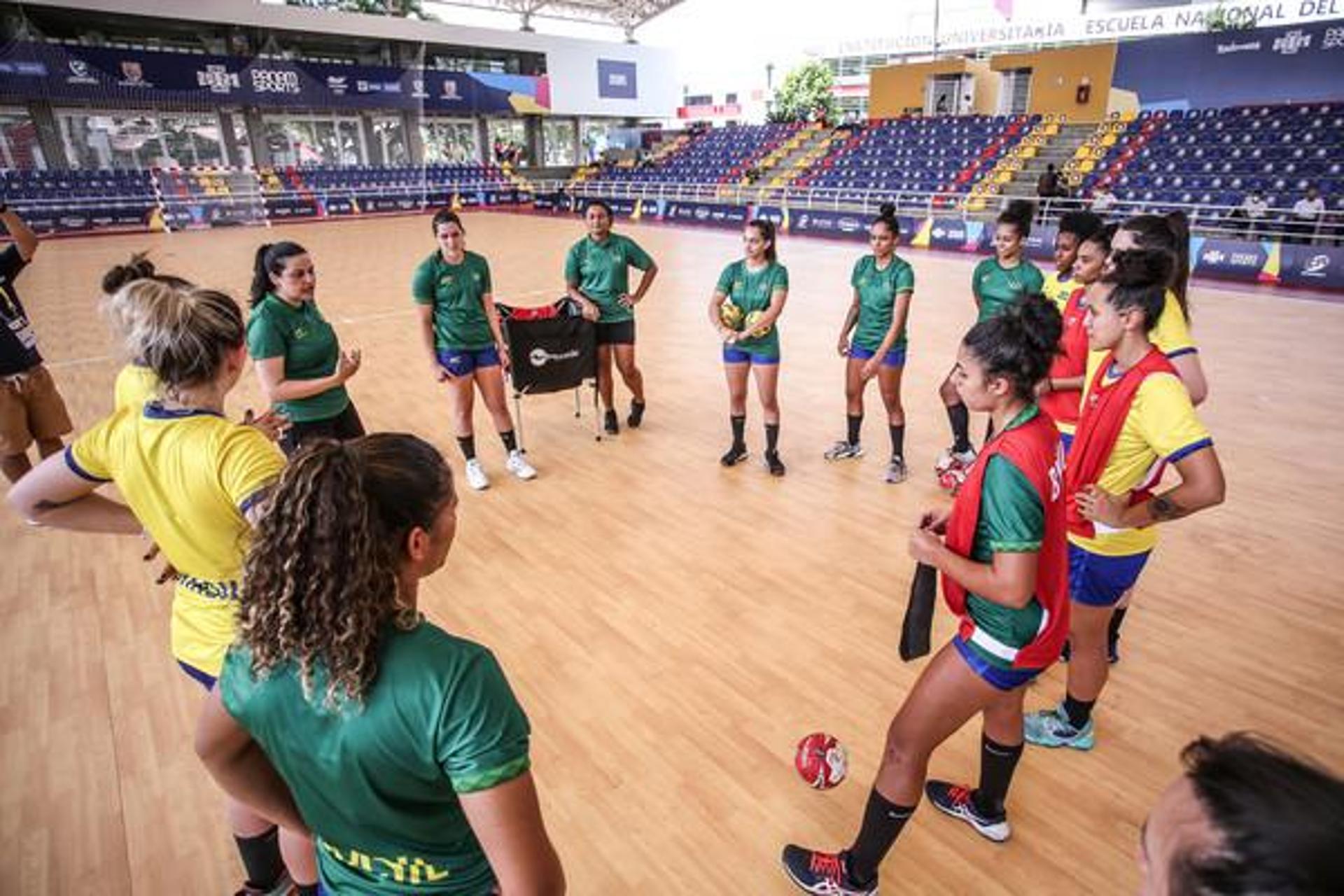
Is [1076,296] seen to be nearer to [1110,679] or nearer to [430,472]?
[1110,679]

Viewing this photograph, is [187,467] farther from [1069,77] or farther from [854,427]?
[1069,77]

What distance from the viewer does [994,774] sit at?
223 cm

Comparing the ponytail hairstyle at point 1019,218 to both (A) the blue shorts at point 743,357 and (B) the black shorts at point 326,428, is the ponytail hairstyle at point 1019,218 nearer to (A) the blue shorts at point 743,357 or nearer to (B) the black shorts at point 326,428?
(A) the blue shorts at point 743,357

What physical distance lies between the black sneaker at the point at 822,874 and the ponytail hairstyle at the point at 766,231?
12.1ft

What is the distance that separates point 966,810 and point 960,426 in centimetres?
322

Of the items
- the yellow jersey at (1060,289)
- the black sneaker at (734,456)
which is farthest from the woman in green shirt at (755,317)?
the yellow jersey at (1060,289)

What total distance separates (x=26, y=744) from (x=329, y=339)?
6.85ft

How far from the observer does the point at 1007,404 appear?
1.80 meters

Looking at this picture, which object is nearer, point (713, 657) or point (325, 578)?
point (325, 578)

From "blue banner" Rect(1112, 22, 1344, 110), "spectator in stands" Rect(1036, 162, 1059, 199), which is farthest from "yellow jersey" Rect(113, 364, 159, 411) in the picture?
"blue banner" Rect(1112, 22, 1344, 110)

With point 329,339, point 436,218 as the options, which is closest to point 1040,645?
point 329,339

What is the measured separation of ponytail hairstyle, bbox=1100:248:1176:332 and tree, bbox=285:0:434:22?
3043 centimetres

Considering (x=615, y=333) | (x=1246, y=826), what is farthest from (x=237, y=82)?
(x=1246, y=826)

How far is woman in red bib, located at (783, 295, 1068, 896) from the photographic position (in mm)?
1692
